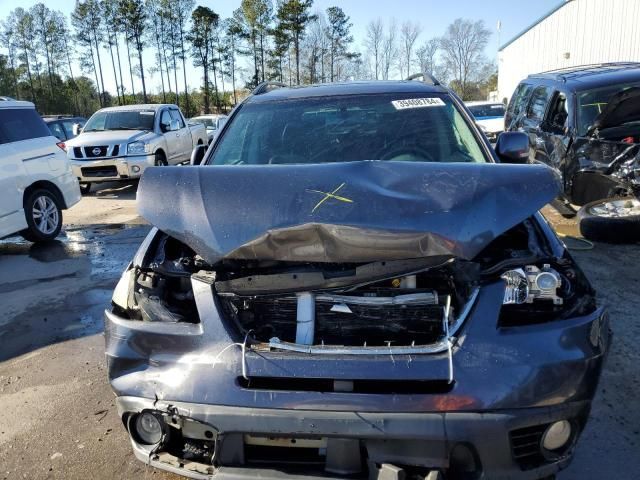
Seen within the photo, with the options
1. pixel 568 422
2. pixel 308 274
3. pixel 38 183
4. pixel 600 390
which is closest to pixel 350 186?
pixel 308 274

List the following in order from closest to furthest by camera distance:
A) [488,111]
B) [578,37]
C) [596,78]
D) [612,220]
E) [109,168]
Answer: [612,220]
[596,78]
[109,168]
[488,111]
[578,37]

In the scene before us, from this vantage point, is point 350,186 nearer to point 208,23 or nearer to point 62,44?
point 208,23

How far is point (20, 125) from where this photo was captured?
7.23 m

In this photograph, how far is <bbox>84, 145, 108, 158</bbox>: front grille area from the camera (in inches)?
445

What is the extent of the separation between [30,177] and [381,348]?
268 inches

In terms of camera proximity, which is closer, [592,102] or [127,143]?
[592,102]

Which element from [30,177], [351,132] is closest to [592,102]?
[351,132]

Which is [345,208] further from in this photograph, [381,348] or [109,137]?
[109,137]

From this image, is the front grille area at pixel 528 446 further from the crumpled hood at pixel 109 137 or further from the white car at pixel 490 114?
the white car at pixel 490 114

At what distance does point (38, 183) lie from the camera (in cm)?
746

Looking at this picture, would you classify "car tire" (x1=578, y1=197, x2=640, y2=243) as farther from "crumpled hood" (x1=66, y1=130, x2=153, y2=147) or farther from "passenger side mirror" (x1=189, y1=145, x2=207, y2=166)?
"crumpled hood" (x1=66, y1=130, x2=153, y2=147)

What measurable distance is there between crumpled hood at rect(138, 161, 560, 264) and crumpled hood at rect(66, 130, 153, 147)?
383 inches

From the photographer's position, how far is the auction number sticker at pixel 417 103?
3498 mm

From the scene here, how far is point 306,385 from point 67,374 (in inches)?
97.8
